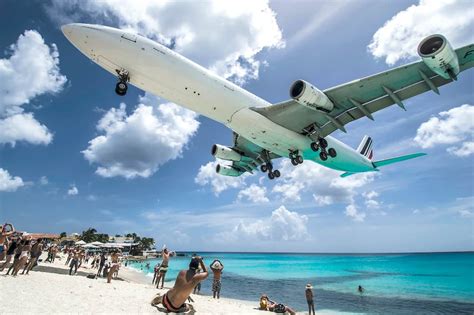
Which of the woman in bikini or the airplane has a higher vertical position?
the airplane

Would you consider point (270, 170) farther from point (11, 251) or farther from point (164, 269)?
point (11, 251)

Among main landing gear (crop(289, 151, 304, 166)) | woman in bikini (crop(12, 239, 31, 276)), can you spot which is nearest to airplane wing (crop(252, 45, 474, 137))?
main landing gear (crop(289, 151, 304, 166))

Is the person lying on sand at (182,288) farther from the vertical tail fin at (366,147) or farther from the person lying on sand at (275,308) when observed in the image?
the vertical tail fin at (366,147)

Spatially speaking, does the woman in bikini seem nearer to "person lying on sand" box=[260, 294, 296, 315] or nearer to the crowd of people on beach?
the crowd of people on beach

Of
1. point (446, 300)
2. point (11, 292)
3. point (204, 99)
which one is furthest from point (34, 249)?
point (446, 300)

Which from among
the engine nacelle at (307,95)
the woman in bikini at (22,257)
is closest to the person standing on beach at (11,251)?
the woman in bikini at (22,257)

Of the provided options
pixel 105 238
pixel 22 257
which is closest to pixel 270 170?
pixel 22 257
